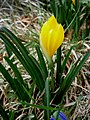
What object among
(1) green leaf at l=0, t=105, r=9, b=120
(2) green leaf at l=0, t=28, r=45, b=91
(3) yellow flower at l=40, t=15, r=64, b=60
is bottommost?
(1) green leaf at l=0, t=105, r=9, b=120

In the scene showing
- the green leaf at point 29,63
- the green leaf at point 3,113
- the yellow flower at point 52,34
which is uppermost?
the yellow flower at point 52,34

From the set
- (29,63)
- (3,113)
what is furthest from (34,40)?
(3,113)

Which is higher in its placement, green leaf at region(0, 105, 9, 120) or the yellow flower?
the yellow flower

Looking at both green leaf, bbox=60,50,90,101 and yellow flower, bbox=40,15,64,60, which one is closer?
yellow flower, bbox=40,15,64,60

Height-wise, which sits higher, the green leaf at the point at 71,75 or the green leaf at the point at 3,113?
the green leaf at the point at 71,75

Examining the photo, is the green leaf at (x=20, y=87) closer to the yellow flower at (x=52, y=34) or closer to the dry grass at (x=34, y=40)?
the dry grass at (x=34, y=40)

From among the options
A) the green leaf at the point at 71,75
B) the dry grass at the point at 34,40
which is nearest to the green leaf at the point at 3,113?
the dry grass at the point at 34,40

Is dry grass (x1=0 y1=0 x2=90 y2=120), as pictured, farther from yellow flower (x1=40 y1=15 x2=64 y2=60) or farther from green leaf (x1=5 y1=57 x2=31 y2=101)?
yellow flower (x1=40 y1=15 x2=64 y2=60)

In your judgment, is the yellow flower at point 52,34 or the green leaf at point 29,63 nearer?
the yellow flower at point 52,34

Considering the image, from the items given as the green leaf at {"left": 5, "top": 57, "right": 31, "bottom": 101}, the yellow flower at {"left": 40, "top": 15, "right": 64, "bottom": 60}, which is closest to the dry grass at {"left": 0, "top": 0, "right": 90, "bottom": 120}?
the green leaf at {"left": 5, "top": 57, "right": 31, "bottom": 101}
